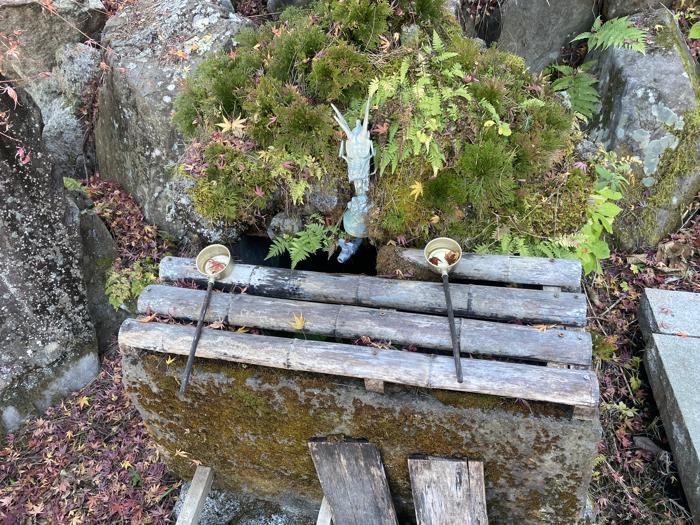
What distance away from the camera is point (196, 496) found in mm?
4500

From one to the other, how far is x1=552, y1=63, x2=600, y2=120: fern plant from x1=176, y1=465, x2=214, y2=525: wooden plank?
5.59 m

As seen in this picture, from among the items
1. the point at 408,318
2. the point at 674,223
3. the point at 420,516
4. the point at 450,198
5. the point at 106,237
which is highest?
the point at 450,198

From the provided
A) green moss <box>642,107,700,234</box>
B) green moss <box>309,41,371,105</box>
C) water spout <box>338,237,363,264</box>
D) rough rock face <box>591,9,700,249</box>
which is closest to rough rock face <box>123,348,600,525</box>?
water spout <box>338,237,363,264</box>

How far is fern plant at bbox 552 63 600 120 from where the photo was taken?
240 inches

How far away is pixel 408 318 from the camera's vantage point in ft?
12.3

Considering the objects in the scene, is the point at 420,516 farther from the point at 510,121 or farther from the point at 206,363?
the point at 510,121

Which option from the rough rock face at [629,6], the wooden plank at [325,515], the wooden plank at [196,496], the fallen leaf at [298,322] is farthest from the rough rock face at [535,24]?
the wooden plank at [196,496]

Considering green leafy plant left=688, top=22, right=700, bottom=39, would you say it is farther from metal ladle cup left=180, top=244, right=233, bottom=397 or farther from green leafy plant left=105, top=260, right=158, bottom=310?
green leafy plant left=105, top=260, right=158, bottom=310

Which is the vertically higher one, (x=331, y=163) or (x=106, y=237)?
(x=331, y=163)

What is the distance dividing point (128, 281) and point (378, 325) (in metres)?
3.59

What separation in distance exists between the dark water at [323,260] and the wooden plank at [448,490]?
189cm

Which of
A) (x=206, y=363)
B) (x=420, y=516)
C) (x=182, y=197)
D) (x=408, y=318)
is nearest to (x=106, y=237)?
(x=182, y=197)

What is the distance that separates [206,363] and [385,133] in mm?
2334

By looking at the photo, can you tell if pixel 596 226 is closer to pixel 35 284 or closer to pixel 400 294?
pixel 400 294
